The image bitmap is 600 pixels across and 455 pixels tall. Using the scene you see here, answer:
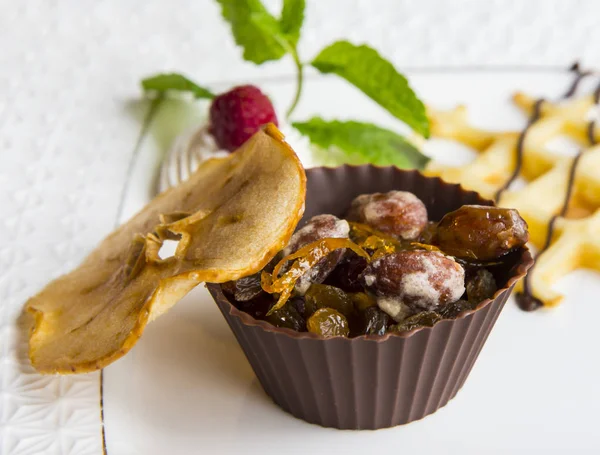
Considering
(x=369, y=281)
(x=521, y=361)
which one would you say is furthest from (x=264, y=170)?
(x=521, y=361)

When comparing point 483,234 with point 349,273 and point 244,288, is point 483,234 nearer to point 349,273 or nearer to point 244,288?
point 349,273

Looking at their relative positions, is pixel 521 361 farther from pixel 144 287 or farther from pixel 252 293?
pixel 144 287

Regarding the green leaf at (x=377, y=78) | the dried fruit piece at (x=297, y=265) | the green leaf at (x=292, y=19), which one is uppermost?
the green leaf at (x=292, y=19)

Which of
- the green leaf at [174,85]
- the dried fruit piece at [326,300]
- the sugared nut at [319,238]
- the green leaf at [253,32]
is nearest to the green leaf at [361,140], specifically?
the green leaf at [253,32]

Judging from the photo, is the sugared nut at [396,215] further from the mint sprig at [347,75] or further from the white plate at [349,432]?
the mint sprig at [347,75]

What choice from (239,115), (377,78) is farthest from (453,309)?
(239,115)

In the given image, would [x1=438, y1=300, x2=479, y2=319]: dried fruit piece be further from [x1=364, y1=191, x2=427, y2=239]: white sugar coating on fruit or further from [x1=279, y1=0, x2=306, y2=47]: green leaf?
[x1=279, y1=0, x2=306, y2=47]: green leaf

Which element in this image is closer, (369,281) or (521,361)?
(369,281)
